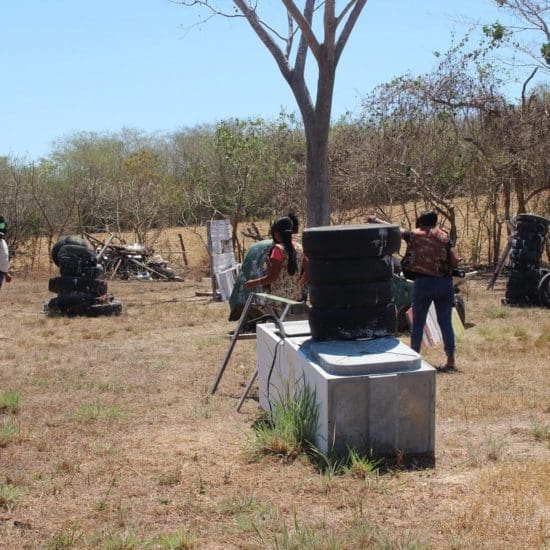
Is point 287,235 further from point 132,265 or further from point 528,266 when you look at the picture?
point 132,265

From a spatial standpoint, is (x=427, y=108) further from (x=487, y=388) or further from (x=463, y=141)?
(x=487, y=388)

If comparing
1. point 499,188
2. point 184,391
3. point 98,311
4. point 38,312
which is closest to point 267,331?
point 184,391

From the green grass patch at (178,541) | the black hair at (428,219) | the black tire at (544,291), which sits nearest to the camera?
the green grass patch at (178,541)

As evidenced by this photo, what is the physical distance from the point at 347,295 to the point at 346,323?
21cm

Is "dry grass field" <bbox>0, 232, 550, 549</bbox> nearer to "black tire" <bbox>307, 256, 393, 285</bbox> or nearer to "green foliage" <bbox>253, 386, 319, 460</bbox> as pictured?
"green foliage" <bbox>253, 386, 319, 460</bbox>

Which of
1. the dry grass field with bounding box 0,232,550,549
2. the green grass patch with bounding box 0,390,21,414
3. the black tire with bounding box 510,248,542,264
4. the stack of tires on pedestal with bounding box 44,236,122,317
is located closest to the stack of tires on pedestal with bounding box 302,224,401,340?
the dry grass field with bounding box 0,232,550,549

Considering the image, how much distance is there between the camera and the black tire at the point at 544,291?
13.8 meters

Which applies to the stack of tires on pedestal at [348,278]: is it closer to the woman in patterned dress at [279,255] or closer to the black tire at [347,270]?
the black tire at [347,270]

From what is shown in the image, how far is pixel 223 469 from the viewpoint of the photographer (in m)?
5.73

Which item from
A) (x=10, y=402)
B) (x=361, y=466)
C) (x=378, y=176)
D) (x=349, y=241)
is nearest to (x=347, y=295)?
(x=349, y=241)

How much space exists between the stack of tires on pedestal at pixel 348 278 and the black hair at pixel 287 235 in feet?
6.64

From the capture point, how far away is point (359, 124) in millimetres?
21375

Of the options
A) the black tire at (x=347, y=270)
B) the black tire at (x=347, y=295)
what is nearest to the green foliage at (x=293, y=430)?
the black tire at (x=347, y=295)

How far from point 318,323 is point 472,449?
1407 millimetres
